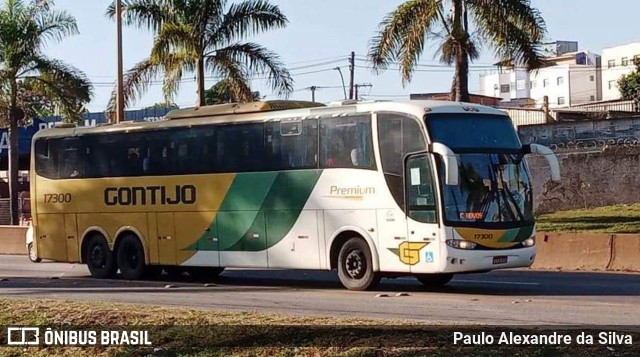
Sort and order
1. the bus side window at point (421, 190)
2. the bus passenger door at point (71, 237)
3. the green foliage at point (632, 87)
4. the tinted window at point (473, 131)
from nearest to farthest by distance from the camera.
Result: 1. the bus side window at point (421, 190)
2. the tinted window at point (473, 131)
3. the bus passenger door at point (71, 237)
4. the green foliage at point (632, 87)

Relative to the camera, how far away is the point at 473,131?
18375mm

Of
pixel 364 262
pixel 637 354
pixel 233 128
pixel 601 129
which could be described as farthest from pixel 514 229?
pixel 601 129

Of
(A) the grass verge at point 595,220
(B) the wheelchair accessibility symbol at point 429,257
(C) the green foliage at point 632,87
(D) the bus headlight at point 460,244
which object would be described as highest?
(C) the green foliage at point 632,87

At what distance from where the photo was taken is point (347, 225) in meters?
19.1

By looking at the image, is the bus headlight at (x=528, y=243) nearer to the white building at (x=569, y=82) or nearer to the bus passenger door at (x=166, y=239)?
the bus passenger door at (x=166, y=239)

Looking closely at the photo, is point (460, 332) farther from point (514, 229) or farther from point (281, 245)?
point (281, 245)

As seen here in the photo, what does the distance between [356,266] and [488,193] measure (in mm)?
2726

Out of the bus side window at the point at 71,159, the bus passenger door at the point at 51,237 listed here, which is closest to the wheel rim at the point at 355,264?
the bus side window at the point at 71,159

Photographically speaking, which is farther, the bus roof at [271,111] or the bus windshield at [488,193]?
the bus roof at [271,111]

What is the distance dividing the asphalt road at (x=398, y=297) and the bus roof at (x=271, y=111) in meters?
3.11

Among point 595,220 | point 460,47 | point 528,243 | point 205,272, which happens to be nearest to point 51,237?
point 205,272

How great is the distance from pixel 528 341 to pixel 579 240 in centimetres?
1495

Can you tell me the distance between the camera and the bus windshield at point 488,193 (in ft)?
58.2

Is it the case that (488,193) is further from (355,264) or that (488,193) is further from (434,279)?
(355,264)
